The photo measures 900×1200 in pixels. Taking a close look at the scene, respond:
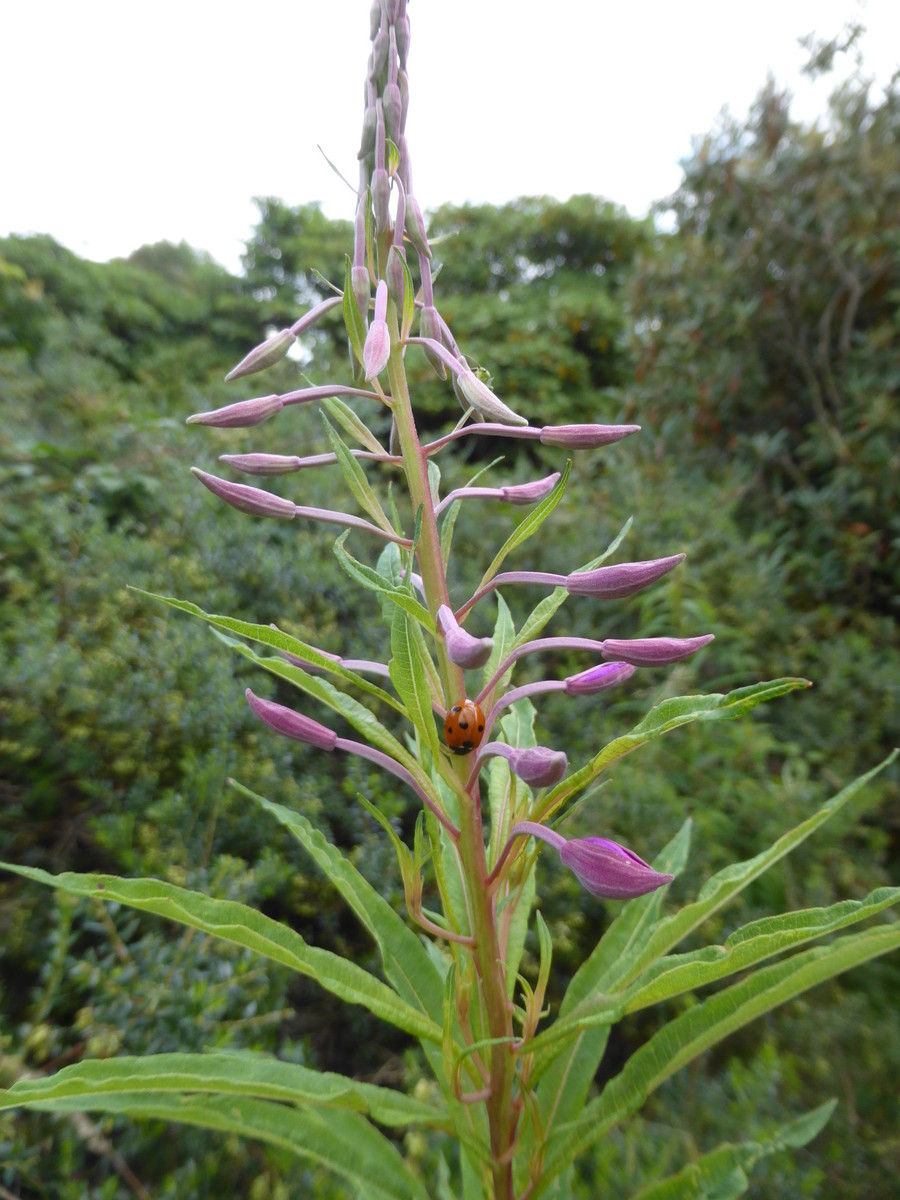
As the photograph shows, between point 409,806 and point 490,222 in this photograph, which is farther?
point 490,222

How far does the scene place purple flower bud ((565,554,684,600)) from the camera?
982 millimetres

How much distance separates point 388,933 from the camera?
1232mm

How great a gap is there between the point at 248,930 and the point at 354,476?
0.67m

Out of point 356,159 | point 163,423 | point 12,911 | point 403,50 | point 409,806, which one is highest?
point 163,423

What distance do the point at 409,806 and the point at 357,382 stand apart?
192 centimetres

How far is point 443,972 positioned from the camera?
1.34 meters

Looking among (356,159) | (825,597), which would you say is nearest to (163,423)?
(356,159)

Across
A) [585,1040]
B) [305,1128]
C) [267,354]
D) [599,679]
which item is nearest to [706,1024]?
[585,1040]

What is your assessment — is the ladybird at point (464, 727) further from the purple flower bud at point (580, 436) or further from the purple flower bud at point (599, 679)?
the purple flower bud at point (580, 436)

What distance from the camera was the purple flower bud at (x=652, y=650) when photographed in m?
0.98

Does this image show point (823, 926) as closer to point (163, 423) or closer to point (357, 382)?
point (357, 382)

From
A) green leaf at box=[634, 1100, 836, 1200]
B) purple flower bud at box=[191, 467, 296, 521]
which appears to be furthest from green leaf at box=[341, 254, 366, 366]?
green leaf at box=[634, 1100, 836, 1200]

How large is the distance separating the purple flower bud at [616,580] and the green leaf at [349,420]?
38 cm

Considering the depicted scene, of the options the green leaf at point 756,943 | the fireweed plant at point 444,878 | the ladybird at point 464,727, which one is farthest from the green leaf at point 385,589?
the green leaf at point 756,943
